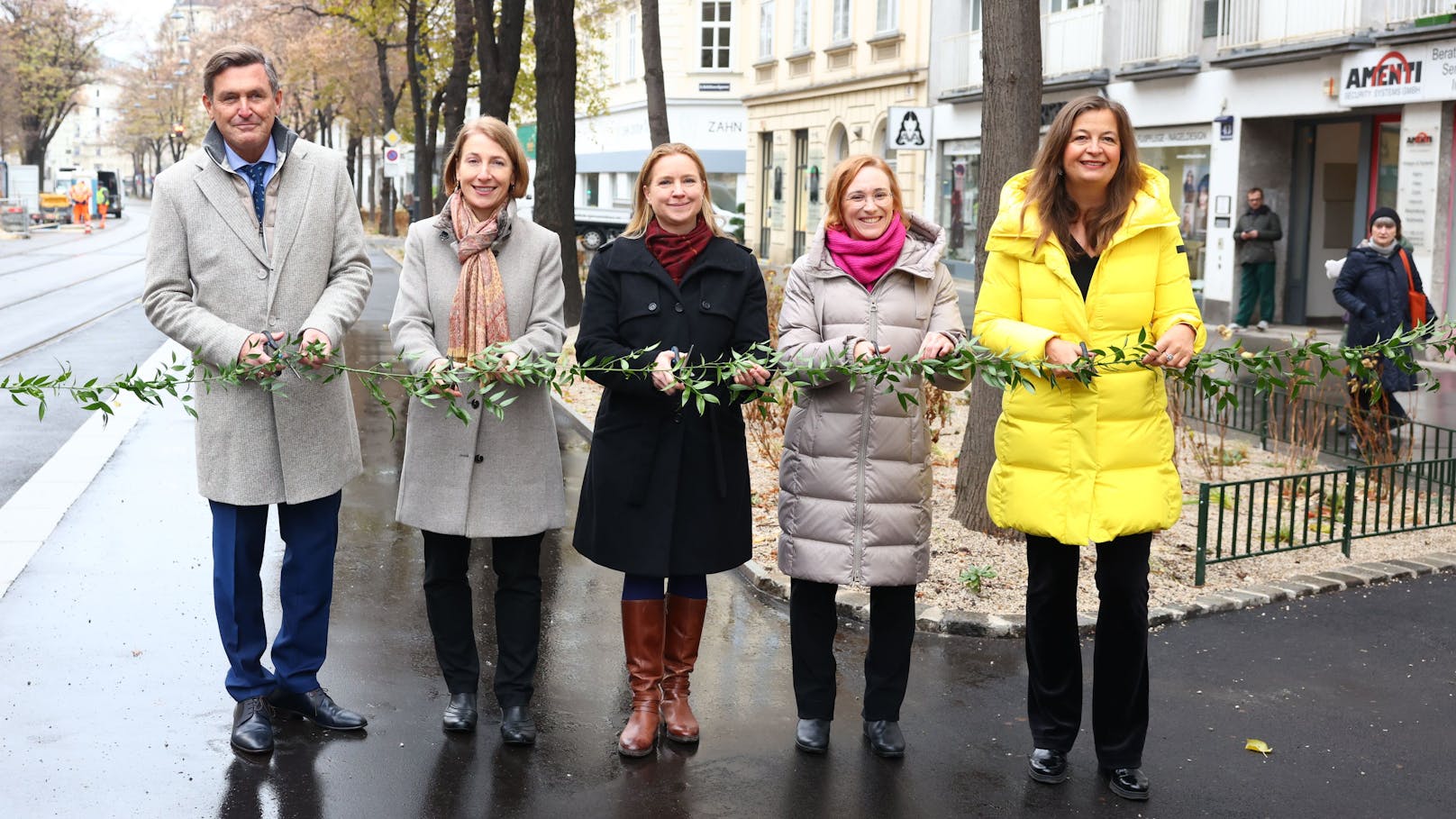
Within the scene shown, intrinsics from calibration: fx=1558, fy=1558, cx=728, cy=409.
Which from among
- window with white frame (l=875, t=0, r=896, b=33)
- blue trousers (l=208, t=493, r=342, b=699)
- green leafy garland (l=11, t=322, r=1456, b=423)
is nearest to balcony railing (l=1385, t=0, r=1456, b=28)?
window with white frame (l=875, t=0, r=896, b=33)

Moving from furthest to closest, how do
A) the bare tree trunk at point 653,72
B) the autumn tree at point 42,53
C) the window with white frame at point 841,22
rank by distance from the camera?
1. the autumn tree at point 42,53
2. the window with white frame at point 841,22
3. the bare tree trunk at point 653,72

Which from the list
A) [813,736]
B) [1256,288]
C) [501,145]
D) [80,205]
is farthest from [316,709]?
[80,205]

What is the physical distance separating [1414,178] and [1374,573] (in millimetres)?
14723

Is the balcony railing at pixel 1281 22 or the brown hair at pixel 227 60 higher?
the balcony railing at pixel 1281 22

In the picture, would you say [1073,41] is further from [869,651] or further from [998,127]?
[869,651]

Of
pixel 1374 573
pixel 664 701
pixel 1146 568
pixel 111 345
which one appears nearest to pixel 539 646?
pixel 664 701

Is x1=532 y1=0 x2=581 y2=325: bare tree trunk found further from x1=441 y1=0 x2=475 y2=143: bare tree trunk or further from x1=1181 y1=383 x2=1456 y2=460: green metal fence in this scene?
x1=441 y1=0 x2=475 y2=143: bare tree trunk

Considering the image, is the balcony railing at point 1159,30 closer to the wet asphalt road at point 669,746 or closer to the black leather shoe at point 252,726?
the wet asphalt road at point 669,746

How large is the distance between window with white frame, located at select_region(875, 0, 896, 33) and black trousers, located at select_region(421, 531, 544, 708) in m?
32.6

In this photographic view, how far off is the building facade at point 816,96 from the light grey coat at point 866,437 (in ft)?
92.4

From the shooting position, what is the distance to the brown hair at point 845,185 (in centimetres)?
503

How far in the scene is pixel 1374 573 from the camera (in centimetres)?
763

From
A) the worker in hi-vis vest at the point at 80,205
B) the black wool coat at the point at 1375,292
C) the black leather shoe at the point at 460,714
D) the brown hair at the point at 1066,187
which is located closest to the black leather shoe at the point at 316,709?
the black leather shoe at the point at 460,714

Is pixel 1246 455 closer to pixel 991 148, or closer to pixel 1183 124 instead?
pixel 991 148
